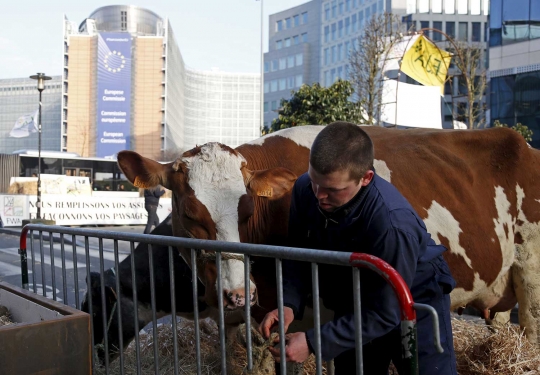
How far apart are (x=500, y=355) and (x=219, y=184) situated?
2.40 m

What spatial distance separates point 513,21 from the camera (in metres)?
26.0

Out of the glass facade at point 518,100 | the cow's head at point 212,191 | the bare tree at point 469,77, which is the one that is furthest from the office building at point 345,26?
the cow's head at point 212,191

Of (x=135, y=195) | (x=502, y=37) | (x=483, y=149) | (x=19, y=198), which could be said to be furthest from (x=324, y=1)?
(x=483, y=149)

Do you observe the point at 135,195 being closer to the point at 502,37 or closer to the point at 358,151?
A: the point at 502,37

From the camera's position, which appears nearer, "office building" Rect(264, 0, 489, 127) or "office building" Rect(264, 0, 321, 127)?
"office building" Rect(264, 0, 489, 127)

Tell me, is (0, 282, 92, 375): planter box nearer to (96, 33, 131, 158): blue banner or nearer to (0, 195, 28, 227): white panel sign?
(0, 195, 28, 227): white panel sign

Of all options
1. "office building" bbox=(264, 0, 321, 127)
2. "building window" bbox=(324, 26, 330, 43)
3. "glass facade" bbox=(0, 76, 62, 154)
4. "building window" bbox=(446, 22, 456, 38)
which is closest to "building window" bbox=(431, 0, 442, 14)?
"building window" bbox=(446, 22, 456, 38)

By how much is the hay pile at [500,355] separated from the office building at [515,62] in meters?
24.7

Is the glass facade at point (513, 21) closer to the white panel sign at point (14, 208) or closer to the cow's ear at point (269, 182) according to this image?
the white panel sign at point (14, 208)

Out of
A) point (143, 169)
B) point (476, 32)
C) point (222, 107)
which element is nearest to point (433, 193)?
point (143, 169)

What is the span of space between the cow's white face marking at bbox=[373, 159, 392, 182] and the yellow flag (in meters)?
14.8

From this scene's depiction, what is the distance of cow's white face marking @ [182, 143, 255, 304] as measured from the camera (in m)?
2.94

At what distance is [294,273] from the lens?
2322 mm

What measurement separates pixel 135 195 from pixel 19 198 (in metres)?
5.75
